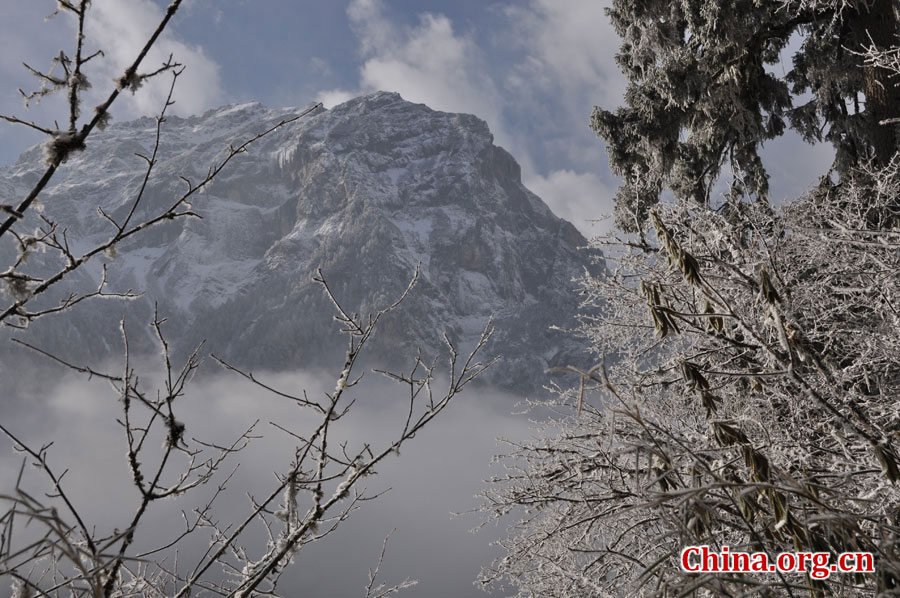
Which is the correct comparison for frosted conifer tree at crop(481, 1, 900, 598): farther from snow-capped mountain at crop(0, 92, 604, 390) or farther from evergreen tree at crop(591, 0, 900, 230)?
snow-capped mountain at crop(0, 92, 604, 390)

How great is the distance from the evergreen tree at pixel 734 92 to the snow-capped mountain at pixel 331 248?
438ft

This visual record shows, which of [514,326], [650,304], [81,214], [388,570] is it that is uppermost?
[81,214]

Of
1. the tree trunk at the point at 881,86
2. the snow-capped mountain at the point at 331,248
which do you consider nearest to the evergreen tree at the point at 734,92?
the tree trunk at the point at 881,86

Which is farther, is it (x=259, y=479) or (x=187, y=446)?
(x=259, y=479)

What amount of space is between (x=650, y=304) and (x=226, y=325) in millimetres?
168827

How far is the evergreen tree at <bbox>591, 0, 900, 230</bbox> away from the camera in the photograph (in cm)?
818

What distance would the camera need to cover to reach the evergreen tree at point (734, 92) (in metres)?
8.18

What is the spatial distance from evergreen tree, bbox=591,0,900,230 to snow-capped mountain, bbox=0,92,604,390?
13344 centimetres

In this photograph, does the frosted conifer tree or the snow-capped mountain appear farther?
the snow-capped mountain

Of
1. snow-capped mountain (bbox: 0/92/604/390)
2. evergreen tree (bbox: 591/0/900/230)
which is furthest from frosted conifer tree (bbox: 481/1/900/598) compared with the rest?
snow-capped mountain (bbox: 0/92/604/390)

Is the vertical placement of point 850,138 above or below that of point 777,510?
above

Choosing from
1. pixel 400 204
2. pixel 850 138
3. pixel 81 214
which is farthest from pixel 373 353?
pixel 850 138

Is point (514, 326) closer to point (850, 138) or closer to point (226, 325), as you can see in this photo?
point (226, 325)

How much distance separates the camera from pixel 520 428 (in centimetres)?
17088
